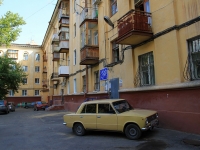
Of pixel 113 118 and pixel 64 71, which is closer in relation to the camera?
pixel 113 118

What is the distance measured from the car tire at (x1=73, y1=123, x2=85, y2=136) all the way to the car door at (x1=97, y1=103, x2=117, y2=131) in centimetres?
85

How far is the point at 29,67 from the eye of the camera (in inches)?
1774

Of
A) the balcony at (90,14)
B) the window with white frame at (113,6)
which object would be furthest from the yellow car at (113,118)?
the balcony at (90,14)

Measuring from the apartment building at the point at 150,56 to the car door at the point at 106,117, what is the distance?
Answer: 264 centimetres

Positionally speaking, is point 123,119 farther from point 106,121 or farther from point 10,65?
point 10,65

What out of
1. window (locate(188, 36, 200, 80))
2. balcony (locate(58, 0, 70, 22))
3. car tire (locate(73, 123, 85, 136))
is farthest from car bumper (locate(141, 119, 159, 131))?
balcony (locate(58, 0, 70, 22))

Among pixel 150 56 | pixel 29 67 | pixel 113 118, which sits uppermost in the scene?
pixel 29 67

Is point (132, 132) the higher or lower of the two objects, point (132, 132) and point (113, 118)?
the lower

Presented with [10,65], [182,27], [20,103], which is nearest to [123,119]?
[182,27]

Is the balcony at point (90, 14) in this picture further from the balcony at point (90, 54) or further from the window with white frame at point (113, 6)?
the balcony at point (90, 54)

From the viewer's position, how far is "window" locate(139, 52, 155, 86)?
10.1m

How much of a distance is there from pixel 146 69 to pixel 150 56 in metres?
0.74

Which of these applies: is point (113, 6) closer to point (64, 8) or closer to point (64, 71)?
point (64, 71)

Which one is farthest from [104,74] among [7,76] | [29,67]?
[29,67]
